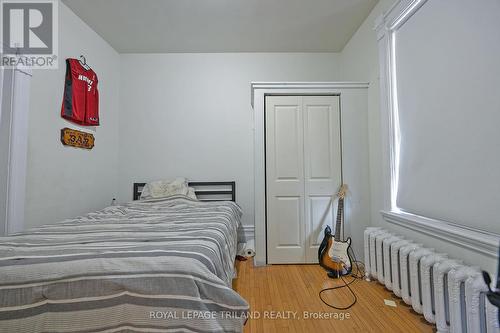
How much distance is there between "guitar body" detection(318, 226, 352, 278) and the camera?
214 cm

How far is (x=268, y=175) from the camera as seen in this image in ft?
8.34

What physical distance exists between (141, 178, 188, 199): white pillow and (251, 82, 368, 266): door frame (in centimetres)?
97

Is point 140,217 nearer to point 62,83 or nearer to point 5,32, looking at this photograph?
point 62,83

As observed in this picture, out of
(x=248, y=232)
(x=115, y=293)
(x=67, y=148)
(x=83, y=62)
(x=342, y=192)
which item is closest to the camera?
(x=115, y=293)

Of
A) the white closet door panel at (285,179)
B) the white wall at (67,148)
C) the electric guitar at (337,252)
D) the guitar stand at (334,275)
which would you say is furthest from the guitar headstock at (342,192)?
the white wall at (67,148)

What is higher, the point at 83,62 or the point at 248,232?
the point at 83,62

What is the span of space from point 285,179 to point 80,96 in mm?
2407

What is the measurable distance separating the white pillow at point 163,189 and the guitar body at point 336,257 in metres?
1.75

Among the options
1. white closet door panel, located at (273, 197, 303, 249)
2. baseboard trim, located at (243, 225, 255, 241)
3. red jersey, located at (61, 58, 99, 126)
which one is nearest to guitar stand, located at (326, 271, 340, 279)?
white closet door panel, located at (273, 197, 303, 249)

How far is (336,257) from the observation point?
7.07 feet

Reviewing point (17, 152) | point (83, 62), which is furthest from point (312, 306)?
point (83, 62)

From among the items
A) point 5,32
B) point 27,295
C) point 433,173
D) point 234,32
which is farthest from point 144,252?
point 234,32

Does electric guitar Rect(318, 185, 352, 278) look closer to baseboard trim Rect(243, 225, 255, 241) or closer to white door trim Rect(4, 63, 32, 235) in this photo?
baseboard trim Rect(243, 225, 255, 241)

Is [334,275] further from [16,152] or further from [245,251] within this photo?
[16,152]
